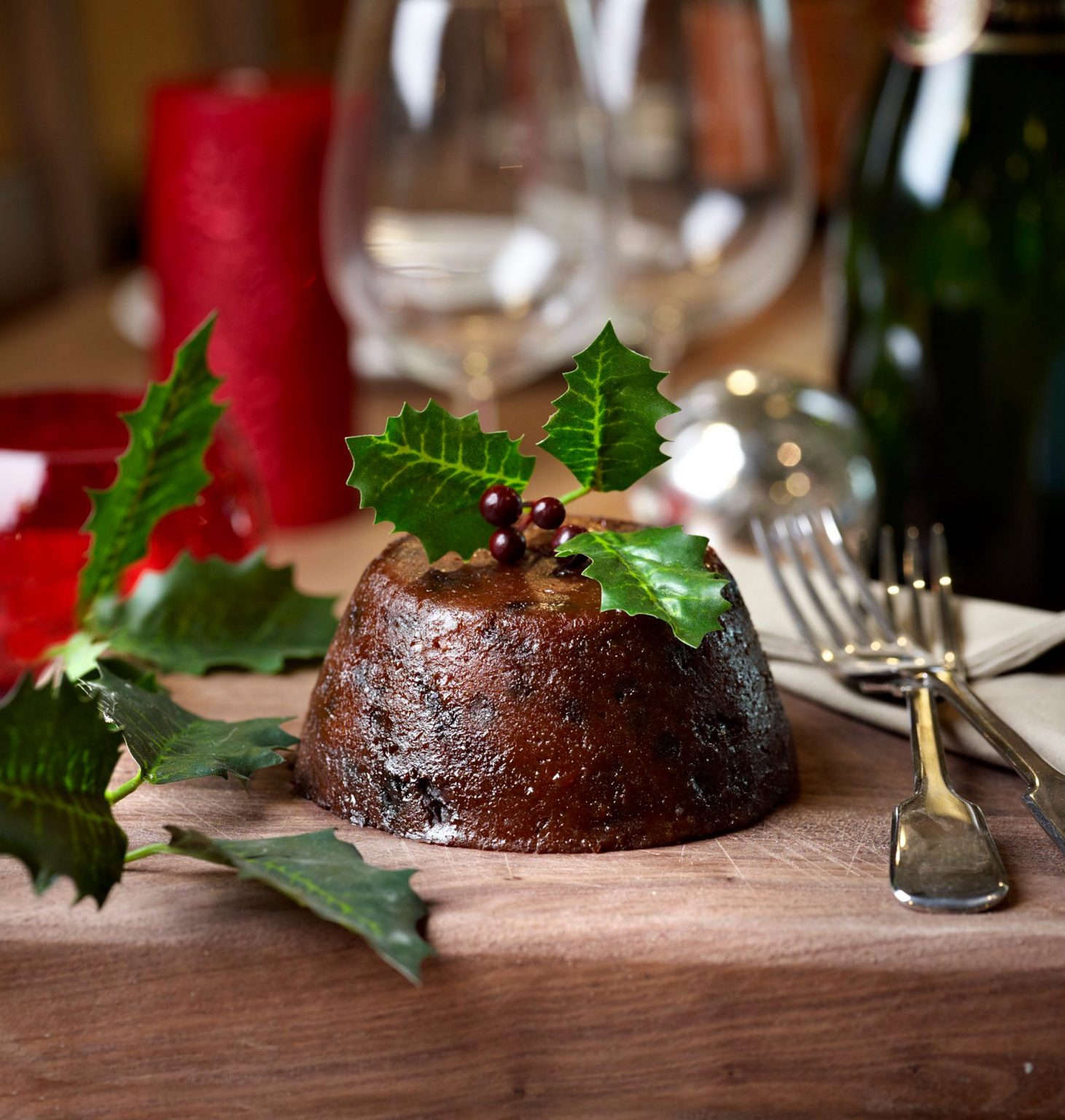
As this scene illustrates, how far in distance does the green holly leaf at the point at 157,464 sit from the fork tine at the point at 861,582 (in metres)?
0.26

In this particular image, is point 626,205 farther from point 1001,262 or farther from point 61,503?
point 61,503

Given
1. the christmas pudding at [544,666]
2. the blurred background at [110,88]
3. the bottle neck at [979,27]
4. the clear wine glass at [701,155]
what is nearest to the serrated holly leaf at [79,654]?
the christmas pudding at [544,666]

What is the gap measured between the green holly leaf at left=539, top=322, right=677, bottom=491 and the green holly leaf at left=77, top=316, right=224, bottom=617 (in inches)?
6.1

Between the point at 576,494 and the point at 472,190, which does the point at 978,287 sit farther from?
the point at 576,494

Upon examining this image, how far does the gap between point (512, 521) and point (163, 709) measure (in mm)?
135

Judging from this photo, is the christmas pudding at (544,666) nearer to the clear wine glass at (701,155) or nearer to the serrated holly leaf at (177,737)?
the serrated holly leaf at (177,737)

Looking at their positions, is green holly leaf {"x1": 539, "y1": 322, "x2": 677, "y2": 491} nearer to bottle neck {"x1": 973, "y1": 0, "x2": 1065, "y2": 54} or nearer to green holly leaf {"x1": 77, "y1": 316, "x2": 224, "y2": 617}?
green holly leaf {"x1": 77, "y1": 316, "x2": 224, "y2": 617}

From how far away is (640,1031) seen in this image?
396 millimetres

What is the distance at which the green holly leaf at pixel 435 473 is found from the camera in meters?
0.46

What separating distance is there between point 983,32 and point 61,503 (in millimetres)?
630

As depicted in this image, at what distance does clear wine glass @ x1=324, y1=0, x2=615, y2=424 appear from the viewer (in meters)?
0.84

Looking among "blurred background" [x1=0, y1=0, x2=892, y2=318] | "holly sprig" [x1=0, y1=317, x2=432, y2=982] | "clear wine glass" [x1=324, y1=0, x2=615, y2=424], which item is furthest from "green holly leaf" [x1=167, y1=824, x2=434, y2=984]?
"blurred background" [x1=0, y1=0, x2=892, y2=318]

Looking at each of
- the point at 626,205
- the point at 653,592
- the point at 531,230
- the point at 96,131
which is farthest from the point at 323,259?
the point at 96,131

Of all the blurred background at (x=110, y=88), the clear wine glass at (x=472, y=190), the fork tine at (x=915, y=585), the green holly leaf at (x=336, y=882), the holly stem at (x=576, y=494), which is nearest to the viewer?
the green holly leaf at (x=336, y=882)
